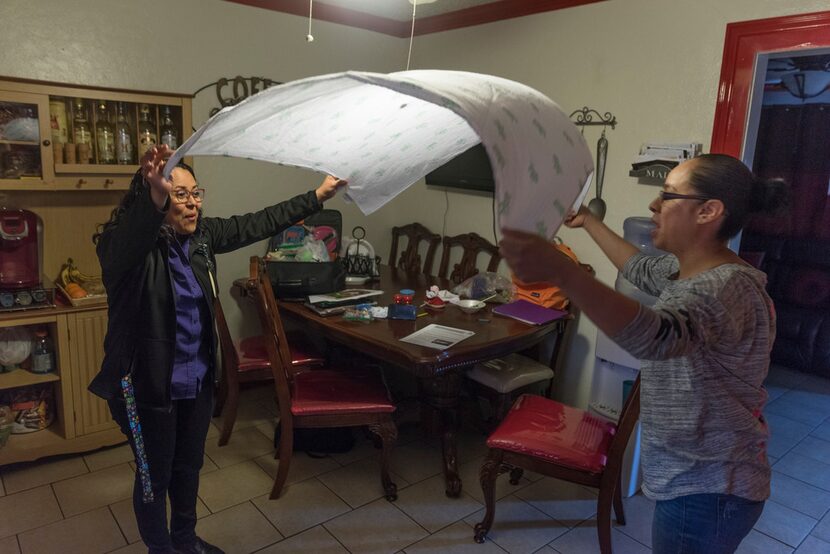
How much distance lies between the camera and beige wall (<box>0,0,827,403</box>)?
8.41 ft

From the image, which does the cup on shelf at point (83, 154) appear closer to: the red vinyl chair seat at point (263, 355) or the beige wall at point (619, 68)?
the red vinyl chair seat at point (263, 355)

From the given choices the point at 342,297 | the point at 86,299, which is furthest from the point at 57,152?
the point at 342,297

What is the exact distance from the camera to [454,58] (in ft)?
12.2

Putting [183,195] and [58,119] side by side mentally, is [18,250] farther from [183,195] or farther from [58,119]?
[183,195]

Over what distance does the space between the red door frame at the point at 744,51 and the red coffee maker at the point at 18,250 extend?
3210 millimetres

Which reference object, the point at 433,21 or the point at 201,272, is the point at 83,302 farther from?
the point at 433,21

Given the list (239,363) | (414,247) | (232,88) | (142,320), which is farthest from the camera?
(414,247)

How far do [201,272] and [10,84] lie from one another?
1.58 m

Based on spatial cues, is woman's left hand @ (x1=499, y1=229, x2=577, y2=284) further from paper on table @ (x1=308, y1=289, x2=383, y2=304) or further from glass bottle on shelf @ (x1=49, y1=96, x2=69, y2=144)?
glass bottle on shelf @ (x1=49, y1=96, x2=69, y2=144)

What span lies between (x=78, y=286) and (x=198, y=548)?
1.52m

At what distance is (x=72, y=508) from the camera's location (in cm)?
235

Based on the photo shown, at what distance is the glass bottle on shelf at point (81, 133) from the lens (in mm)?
2723

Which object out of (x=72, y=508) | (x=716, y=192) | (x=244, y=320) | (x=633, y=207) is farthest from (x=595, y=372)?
(x=72, y=508)

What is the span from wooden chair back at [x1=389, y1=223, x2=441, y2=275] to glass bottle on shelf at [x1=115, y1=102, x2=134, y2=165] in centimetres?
188
